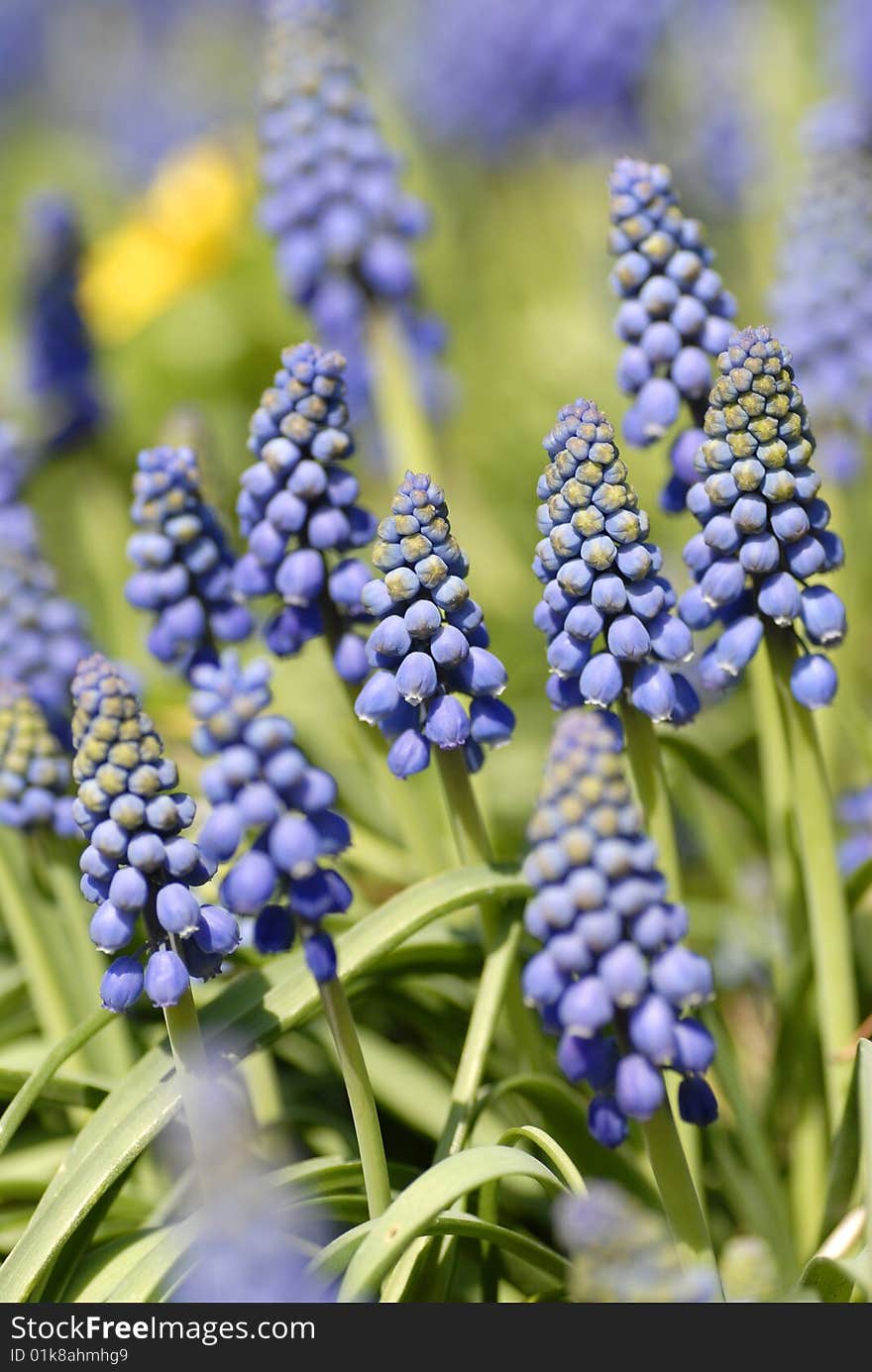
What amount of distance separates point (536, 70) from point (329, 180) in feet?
13.5

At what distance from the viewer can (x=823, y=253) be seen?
17.7ft

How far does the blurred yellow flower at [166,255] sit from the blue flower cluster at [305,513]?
688cm

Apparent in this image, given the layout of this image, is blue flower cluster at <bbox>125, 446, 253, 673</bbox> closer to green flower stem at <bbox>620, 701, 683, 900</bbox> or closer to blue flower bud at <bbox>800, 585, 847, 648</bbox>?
green flower stem at <bbox>620, 701, 683, 900</bbox>

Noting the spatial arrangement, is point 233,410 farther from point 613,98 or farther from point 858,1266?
point 858,1266

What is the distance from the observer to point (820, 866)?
355 centimetres

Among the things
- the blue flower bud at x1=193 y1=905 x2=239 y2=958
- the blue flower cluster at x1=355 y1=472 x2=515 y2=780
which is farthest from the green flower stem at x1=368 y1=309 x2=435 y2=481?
the blue flower bud at x1=193 y1=905 x2=239 y2=958

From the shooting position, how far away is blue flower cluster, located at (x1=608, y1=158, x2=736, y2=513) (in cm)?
365

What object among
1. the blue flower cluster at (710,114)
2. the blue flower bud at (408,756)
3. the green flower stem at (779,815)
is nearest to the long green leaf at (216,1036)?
the blue flower bud at (408,756)

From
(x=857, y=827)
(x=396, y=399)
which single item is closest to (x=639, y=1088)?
(x=857, y=827)

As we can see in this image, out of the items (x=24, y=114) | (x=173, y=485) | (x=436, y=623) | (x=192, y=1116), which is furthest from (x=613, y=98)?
(x=24, y=114)

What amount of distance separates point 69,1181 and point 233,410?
23.8 feet

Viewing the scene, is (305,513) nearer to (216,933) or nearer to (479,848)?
(479,848)

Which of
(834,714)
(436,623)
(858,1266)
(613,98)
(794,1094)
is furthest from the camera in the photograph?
(613,98)

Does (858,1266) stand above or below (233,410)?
below
